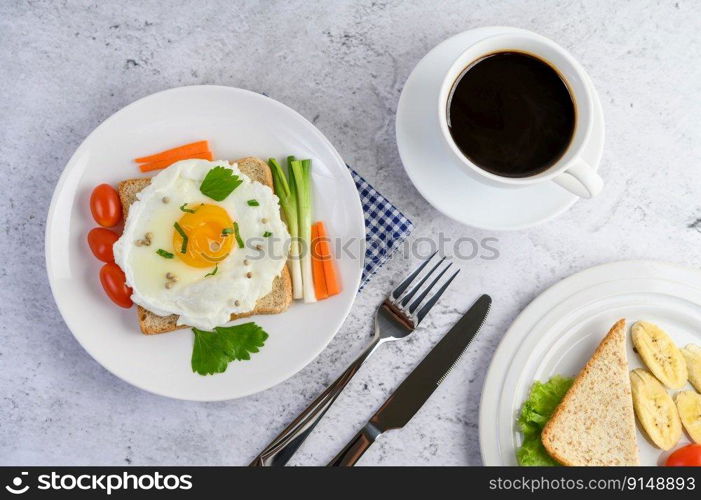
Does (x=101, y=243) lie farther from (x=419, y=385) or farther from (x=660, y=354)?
(x=660, y=354)

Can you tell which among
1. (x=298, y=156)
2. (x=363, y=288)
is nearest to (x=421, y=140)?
(x=298, y=156)

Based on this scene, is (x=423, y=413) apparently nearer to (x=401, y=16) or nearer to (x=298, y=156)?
(x=298, y=156)

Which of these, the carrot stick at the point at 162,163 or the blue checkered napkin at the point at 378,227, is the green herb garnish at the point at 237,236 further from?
the blue checkered napkin at the point at 378,227

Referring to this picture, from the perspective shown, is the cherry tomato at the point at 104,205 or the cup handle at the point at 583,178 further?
the cherry tomato at the point at 104,205

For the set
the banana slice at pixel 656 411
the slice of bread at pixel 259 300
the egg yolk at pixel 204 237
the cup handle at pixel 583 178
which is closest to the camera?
the cup handle at pixel 583 178

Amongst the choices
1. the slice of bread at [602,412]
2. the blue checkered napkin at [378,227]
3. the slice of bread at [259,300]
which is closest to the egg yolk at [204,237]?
the slice of bread at [259,300]

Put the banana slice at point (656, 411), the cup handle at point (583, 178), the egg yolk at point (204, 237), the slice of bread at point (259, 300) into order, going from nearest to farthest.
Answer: the cup handle at point (583, 178)
the egg yolk at point (204, 237)
the slice of bread at point (259, 300)
the banana slice at point (656, 411)

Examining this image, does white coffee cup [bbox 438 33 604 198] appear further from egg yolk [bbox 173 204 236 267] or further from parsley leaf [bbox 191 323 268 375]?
parsley leaf [bbox 191 323 268 375]
